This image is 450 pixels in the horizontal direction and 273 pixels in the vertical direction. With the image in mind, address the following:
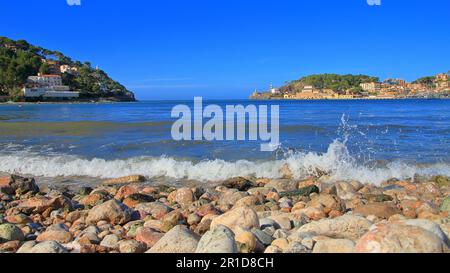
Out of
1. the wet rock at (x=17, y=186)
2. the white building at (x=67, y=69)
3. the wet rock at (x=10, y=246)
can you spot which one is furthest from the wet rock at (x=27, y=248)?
the white building at (x=67, y=69)

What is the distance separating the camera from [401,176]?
370 inches

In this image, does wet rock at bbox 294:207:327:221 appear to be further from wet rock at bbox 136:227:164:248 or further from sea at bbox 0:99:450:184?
sea at bbox 0:99:450:184

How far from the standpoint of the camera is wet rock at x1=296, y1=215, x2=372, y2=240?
4184 mm

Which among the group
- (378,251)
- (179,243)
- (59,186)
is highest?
(378,251)

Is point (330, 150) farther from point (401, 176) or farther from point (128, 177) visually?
point (128, 177)

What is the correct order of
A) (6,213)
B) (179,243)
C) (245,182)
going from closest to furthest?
(179,243) → (6,213) → (245,182)

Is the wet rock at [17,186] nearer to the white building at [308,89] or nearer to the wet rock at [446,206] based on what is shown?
the wet rock at [446,206]

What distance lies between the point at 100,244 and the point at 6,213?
290cm

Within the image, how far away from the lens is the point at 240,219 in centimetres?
463

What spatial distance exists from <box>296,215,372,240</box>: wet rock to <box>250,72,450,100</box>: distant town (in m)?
135

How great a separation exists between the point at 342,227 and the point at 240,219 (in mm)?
1092
